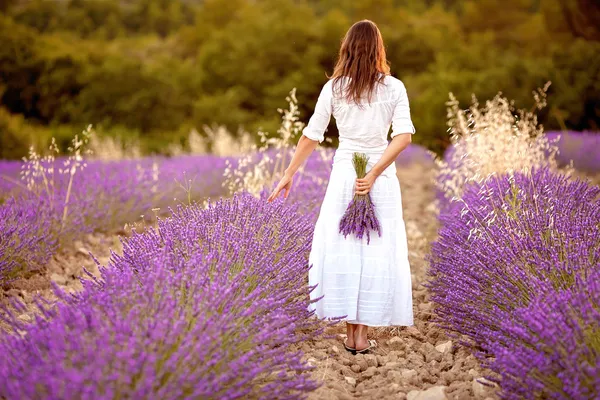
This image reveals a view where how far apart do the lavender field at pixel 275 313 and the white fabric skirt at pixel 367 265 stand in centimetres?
16

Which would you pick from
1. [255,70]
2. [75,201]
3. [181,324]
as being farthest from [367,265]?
[255,70]

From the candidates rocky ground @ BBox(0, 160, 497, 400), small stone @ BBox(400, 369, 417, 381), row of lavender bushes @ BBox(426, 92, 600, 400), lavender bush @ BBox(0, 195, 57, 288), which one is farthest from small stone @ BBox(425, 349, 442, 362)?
lavender bush @ BBox(0, 195, 57, 288)

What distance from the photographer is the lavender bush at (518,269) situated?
229 cm

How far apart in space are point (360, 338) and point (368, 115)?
112 centimetres

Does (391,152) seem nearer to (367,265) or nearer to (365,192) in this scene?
(365,192)

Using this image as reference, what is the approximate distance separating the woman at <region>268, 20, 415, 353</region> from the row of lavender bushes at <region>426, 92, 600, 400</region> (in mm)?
339

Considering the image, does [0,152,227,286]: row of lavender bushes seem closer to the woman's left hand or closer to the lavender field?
the lavender field

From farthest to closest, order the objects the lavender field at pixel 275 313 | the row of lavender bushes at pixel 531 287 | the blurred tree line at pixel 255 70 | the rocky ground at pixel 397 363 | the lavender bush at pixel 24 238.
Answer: the blurred tree line at pixel 255 70, the lavender bush at pixel 24 238, the rocky ground at pixel 397 363, the row of lavender bushes at pixel 531 287, the lavender field at pixel 275 313

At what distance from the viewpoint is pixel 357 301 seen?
2.97 metres

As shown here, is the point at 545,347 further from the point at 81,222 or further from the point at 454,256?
the point at 81,222

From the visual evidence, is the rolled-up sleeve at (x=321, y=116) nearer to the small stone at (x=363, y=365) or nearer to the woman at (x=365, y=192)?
the woman at (x=365, y=192)

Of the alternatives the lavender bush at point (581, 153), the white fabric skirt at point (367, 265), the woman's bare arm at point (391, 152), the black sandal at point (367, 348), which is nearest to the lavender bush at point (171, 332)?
the white fabric skirt at point (367, 265)

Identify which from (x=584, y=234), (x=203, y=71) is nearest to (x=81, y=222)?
(x=584, y=234)

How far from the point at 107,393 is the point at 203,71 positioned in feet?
65.5
